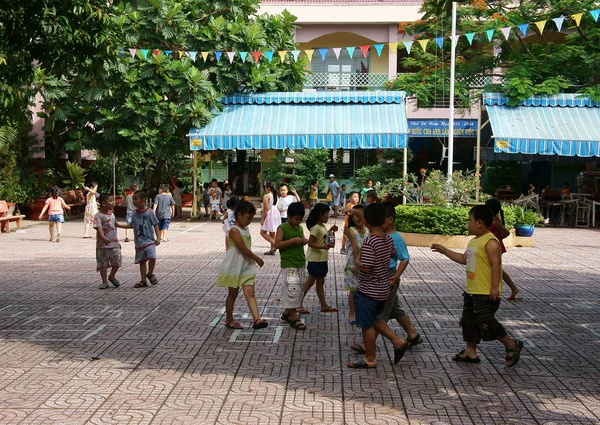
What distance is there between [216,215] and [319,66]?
35.9ft

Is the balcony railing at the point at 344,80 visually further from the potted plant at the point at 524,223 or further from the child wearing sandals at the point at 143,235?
the child wearing sandals at the point at 143,235

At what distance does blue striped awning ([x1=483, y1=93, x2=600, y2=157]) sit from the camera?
25141 millimetres

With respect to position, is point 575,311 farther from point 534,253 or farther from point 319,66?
point 319,66

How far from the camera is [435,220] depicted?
1811 centimetres

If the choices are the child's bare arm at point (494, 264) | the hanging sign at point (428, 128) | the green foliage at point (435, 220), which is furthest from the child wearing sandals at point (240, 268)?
the hanging sign at point (428, 128)

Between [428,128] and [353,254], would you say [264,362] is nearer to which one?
[353,254]

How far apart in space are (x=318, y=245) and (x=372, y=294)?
2265mm

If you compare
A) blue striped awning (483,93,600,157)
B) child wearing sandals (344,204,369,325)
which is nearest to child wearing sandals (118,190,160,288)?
child wearing sandals (344,204,369,325)

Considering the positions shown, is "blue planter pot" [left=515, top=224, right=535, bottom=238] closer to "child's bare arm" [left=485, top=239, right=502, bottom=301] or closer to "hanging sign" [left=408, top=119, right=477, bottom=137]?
"hanging sign" [left=408, top=119, right=477, bottom=137]

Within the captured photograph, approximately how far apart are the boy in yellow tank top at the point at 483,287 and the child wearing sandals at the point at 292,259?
2.05 m

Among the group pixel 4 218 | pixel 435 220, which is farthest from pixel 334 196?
pixel 4 218

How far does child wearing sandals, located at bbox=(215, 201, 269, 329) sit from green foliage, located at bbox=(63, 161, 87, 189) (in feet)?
67.3

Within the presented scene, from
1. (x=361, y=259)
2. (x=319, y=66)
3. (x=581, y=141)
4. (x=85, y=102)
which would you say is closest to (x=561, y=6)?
(x=581, y=141)

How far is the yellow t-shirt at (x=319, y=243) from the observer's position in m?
9.18
